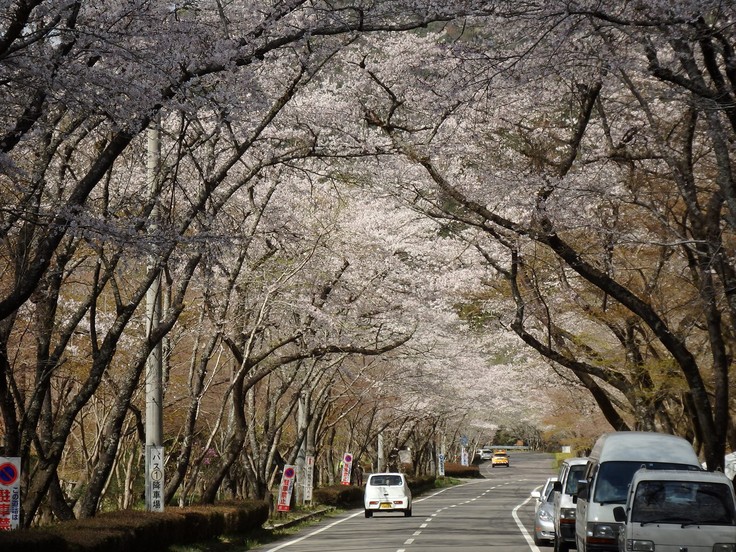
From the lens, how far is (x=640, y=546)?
475 inches

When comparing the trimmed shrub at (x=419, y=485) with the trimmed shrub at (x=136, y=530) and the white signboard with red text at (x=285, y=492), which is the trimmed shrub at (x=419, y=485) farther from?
the trimmed shrub at (x=136, y=530)

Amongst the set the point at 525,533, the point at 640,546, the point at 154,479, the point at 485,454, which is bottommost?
the point at 525,533

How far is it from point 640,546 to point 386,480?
24.4 meters

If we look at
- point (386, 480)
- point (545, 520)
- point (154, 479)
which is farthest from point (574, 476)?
point (386, 480)

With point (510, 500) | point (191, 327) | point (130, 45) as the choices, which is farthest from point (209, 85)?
point (510, 500)

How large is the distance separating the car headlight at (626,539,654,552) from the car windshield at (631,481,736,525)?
0.93 feet

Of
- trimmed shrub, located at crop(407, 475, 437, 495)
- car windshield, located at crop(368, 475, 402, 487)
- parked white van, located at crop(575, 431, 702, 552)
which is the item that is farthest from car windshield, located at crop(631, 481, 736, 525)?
trimmed shrub, located at crop(407, 475, 437, 495)

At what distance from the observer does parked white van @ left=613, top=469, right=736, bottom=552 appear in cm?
1199

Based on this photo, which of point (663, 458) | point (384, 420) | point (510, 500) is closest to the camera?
point (663, 458)

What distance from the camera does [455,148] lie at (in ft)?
67.9

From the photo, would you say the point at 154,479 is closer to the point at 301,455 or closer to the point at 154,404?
the point at 154,404

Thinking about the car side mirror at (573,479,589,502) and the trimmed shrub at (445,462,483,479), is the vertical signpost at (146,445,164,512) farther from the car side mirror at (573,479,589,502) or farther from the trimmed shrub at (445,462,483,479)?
the trimmed shrub at (445,462,483,479)

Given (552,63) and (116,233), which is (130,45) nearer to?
(116,233)

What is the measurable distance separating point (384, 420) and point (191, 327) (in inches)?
1433
